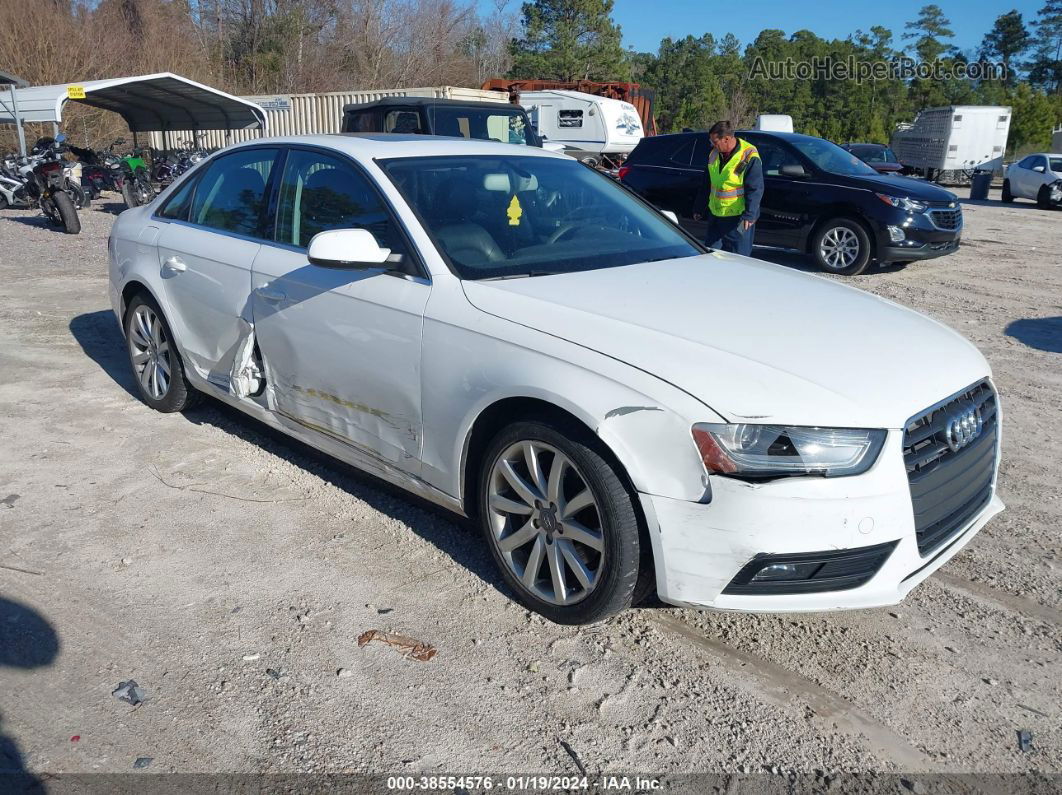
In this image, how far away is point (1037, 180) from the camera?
22.6 m

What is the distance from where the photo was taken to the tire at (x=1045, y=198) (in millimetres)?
22078

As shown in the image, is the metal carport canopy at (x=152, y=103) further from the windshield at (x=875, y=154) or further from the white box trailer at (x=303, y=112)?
the windshield at (x=875, y=154)

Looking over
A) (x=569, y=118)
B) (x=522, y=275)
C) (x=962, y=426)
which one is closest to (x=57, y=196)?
(x=522, y=275)

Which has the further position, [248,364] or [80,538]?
[248,364]

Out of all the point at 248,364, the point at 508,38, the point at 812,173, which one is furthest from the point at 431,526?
the point at 508,38

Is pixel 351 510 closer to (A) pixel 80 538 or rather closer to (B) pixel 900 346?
(A) pixel 80 538

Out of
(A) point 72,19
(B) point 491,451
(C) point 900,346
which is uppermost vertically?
(A) point 72,19

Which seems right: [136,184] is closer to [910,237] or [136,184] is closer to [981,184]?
[910,237]

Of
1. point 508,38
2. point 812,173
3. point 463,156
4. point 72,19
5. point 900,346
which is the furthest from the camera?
point 508,38

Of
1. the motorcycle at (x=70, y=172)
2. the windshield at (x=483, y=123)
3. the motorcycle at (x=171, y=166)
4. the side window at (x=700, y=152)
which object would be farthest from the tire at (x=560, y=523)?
the motorcycle at (x=171, y=166)

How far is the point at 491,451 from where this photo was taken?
3109 millimetres

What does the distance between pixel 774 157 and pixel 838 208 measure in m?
1.15

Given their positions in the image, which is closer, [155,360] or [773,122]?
[155,360]

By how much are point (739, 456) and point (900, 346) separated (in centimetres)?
96
